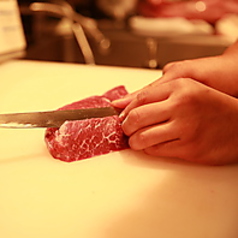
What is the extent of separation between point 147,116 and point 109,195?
0.69 feet

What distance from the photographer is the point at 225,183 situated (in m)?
0.76

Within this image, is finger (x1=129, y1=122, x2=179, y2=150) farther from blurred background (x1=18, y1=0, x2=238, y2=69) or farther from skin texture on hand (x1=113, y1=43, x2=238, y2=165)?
blurred background (x1=18, y1=0, x2=238, y2=69)

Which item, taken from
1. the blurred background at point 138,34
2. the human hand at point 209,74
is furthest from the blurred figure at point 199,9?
the human hand at point 209,74

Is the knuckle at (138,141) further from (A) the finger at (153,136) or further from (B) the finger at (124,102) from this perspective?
(B) the finger at (124,102)

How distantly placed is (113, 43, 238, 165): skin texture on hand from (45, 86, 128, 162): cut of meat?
42mm

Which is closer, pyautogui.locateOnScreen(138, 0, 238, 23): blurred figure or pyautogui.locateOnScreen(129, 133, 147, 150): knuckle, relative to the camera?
pyautogui.locateOnScreen(129, 133, 147, 150): knuckle

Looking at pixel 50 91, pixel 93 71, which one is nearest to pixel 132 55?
pixel 93 71

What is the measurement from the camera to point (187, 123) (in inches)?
29.8

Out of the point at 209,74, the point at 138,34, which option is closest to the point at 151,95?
the point at 209,74

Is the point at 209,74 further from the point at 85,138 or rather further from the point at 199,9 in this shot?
the point at 199,9

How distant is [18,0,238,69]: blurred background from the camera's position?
2.04 m

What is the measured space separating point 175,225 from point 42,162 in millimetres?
368

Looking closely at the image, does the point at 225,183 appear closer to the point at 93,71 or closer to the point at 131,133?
the point at 131,133

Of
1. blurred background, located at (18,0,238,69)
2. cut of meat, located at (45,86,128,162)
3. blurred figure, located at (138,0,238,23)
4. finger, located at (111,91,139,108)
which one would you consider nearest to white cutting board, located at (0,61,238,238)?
cut of meat, located at (45,86,128,162)
